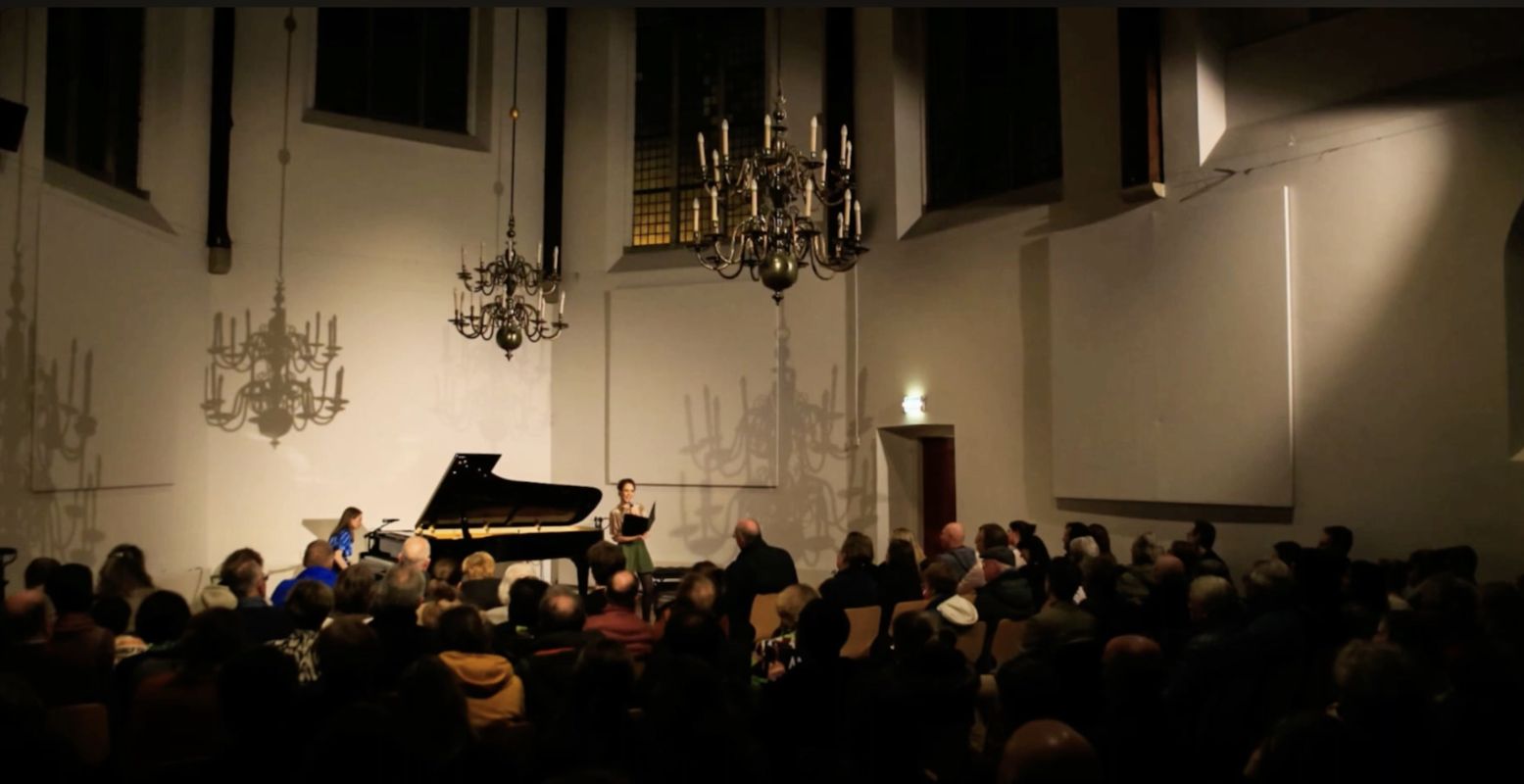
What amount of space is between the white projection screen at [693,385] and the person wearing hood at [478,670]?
8575mm

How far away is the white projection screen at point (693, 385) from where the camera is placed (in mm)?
Result: 12500

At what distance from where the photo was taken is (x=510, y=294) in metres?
10.9

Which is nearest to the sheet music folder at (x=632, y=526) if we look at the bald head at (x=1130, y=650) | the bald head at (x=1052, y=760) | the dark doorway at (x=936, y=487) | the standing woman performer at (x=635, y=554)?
the standing woman performer at (x=635, y=554)

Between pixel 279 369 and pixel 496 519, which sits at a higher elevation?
pixel 279 369

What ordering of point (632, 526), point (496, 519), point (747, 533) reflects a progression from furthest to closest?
point (632, 526)
point (496, 519)
point (747, 533)

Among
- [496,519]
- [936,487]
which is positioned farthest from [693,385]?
[496,519]

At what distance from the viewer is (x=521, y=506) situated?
10.2 metres

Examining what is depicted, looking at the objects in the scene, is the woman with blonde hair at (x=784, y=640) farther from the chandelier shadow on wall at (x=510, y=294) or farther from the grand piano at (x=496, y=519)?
the chandelier shadow on wall at (x=510, y=294)

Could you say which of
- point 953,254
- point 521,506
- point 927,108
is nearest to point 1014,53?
point 927,108

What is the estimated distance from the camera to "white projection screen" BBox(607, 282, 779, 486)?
41.0 ft

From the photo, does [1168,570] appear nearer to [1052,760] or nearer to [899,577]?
[899,577]

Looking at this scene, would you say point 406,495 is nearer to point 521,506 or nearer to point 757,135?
point 521,506

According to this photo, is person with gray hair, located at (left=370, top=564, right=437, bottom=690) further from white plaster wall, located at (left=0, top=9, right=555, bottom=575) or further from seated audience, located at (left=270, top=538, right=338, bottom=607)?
white plaster wall, located at (left=0, top=9, right=555, bottom=575)

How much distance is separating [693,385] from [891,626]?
25.0 ft
